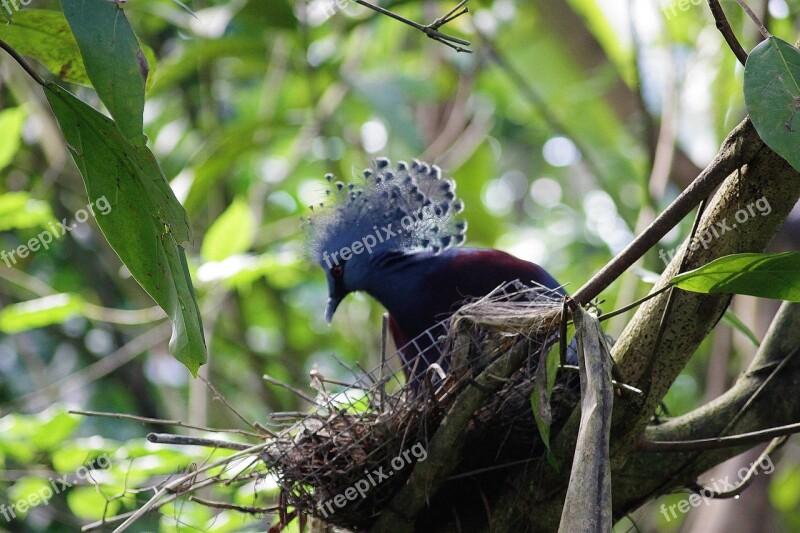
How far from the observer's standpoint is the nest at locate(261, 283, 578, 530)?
4.40 ft

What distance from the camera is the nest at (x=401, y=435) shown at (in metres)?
1.34

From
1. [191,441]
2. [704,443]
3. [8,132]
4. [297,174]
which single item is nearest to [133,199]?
[191,441]

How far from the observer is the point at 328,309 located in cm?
242

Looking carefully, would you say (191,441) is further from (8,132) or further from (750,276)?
(8,132)

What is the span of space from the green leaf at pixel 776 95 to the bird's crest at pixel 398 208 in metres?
1.25

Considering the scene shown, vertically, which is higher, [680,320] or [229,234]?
[229,234]

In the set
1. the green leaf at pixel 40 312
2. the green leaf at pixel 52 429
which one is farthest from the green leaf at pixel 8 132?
the green leaf at pixel 52 429

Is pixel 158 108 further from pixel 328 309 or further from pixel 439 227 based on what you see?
pixel 439 227

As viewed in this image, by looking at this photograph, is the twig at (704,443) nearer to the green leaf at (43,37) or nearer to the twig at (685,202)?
the twig at (685,202)

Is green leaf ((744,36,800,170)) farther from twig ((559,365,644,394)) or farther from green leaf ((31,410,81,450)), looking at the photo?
green leaf ((31,410,81,450))

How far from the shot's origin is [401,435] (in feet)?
4.73

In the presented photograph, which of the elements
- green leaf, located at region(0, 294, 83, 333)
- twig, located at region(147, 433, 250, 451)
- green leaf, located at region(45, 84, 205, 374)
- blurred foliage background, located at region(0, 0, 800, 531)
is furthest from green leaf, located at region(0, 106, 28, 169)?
green leaf, located at region(45, 84, 205, 374)

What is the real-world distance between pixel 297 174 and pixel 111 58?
279 cm

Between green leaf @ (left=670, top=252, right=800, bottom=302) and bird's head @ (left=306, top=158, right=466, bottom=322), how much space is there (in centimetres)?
118
